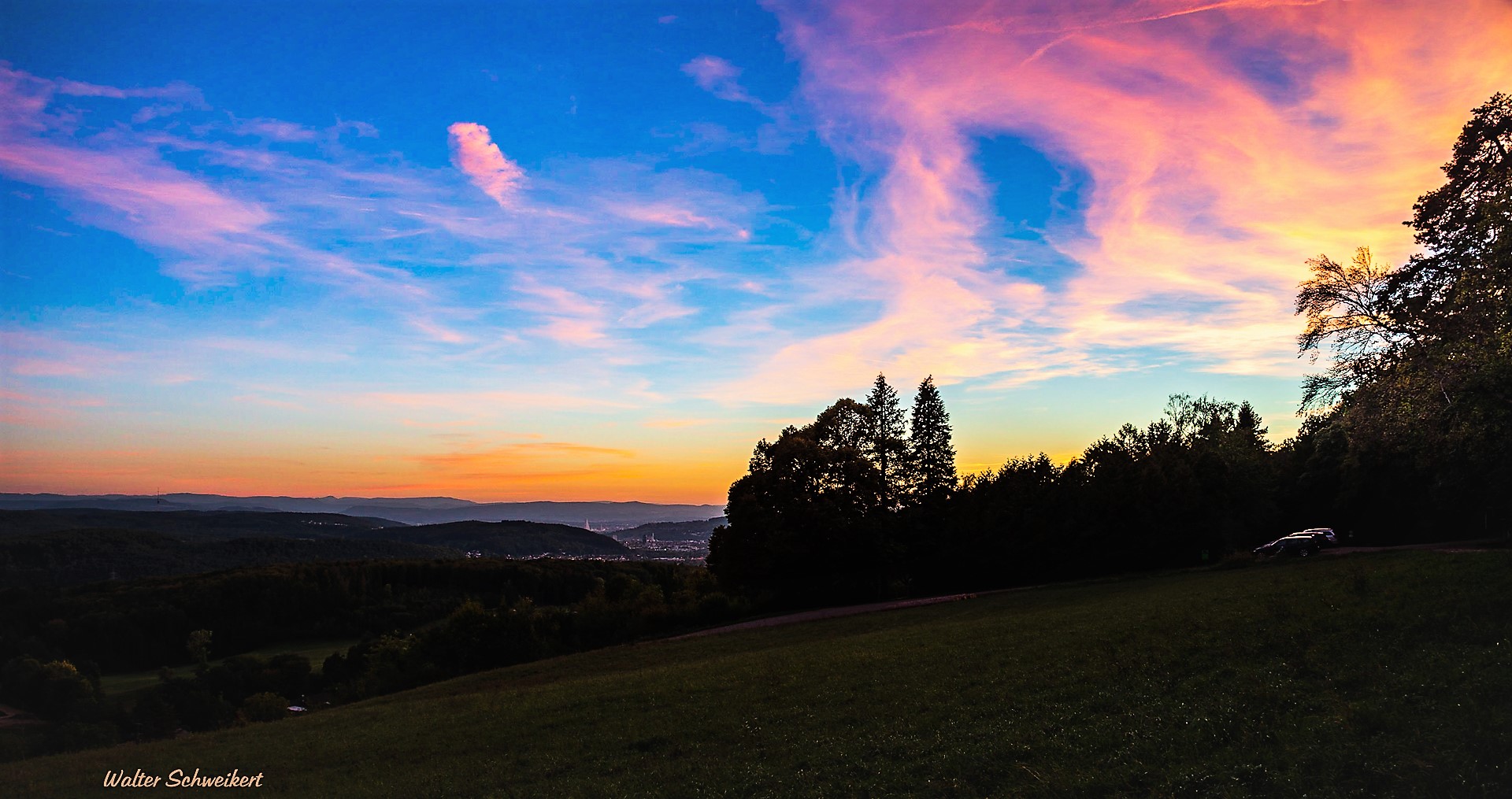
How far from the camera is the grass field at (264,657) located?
85250 millimetres

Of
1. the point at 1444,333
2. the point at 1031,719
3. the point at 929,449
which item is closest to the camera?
the point at 1031,719

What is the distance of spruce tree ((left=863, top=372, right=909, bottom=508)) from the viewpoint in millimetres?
56875

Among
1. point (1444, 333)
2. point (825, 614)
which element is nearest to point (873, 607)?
point (825, 614)

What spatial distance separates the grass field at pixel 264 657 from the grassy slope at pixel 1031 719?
8523 centimetres

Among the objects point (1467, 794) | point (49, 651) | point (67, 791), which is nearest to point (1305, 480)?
point (1467, 794)

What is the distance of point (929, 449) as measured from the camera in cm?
6091

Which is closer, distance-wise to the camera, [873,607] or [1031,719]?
[1031,719]

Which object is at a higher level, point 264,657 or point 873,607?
point 873,607

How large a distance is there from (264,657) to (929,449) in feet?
317

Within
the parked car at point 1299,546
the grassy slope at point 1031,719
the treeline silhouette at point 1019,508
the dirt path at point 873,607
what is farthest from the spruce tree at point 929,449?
the grassy slope at point 1031,719

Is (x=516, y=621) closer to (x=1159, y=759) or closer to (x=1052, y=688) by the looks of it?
(x=1052, y=688)

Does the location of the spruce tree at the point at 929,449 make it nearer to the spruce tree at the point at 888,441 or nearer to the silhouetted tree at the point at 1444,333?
the spruce tree at the point at 888,441

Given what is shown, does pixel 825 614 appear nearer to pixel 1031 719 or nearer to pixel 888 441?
pixel 888 441

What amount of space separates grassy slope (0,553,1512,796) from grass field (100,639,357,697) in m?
85.2
